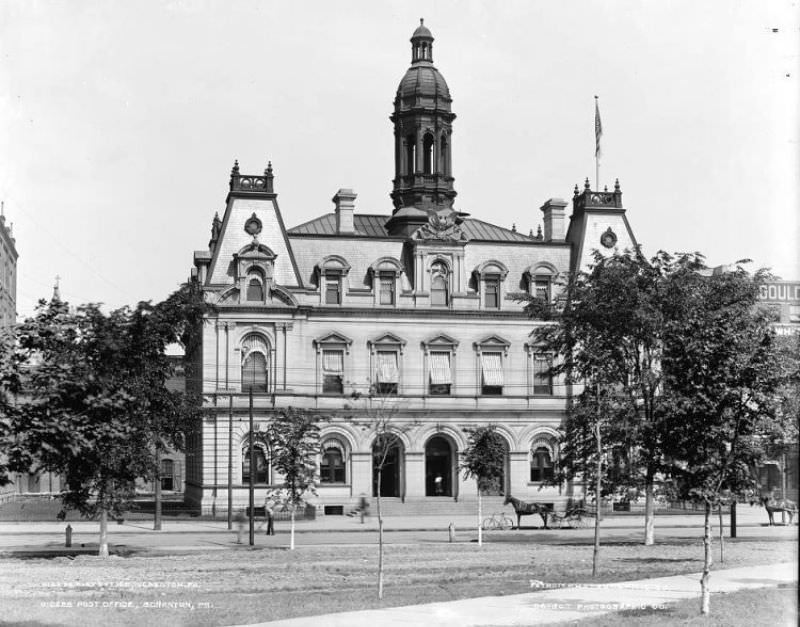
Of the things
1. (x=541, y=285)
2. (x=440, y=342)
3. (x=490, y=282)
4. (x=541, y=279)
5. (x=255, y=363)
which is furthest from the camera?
(x=541, y=285)

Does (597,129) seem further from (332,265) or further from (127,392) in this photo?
(127,392)

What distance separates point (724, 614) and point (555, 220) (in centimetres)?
4975

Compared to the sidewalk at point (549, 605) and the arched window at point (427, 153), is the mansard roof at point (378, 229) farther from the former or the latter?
the sidewalk at point (549, 605)

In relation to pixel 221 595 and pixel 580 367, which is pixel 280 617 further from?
pixel 580 367

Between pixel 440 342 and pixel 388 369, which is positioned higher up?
pixel 440 342

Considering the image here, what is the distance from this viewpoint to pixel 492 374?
64000 mm

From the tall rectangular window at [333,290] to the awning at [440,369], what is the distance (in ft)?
20.3

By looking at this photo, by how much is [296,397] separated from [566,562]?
30108mm

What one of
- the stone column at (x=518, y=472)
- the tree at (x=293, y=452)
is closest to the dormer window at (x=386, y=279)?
the stone column at (x=518, y=472)

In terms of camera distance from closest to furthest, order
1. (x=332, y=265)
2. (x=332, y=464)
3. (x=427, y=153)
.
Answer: (x=332, y=464) → (x=332, y=265) → (x=427, y=153)

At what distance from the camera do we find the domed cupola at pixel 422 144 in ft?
223

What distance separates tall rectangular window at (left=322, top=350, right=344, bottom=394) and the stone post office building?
8 cm

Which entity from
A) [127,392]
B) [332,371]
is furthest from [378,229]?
[127,392]

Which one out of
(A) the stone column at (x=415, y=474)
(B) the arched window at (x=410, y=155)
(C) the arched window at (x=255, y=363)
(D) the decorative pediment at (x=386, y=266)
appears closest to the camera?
(C) the arched window at (x=255, y=363)
